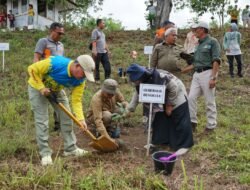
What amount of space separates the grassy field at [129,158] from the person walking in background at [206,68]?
1.46ft

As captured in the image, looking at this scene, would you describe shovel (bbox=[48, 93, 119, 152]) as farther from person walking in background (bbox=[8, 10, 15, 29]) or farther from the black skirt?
person walking in background (bbox=[8, 10, 15, 29])

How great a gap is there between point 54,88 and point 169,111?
1.45m

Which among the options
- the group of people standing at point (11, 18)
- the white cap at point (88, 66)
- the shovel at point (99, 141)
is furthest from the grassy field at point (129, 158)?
the group of people standing at point (11, 18)

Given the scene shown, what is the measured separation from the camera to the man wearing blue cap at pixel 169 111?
4820mm

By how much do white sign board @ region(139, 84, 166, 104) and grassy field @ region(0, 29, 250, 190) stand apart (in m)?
0.74

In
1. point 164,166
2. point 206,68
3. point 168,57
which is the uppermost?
point 168,57

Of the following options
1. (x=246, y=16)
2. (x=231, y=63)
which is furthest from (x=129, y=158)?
(x=246, y=16)

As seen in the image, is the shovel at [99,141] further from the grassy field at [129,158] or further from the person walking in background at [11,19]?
the person walking in background at [11,19]

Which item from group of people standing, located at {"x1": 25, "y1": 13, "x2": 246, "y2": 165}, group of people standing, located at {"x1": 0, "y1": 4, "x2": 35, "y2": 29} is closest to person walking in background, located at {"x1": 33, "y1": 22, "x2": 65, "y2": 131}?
group of people standing, located at {"x1": 25, "y1": 13, "x2": 246, "y2": 165}

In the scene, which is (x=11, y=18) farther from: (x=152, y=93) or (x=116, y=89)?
(x=152, y=93)

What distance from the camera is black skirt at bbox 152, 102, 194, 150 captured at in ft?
16.6

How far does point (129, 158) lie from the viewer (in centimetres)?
482

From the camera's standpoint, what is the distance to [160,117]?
17.1 feet

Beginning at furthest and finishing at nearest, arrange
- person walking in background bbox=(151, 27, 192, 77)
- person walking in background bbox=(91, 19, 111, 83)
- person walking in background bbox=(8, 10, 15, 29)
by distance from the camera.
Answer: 1. person walking in background bbox=(8, 10, 15, 29)
2. person walking in background bbox=(91, 19, 111, 83)
3. person walking in background bbox=(151, 27, 192, 77)
